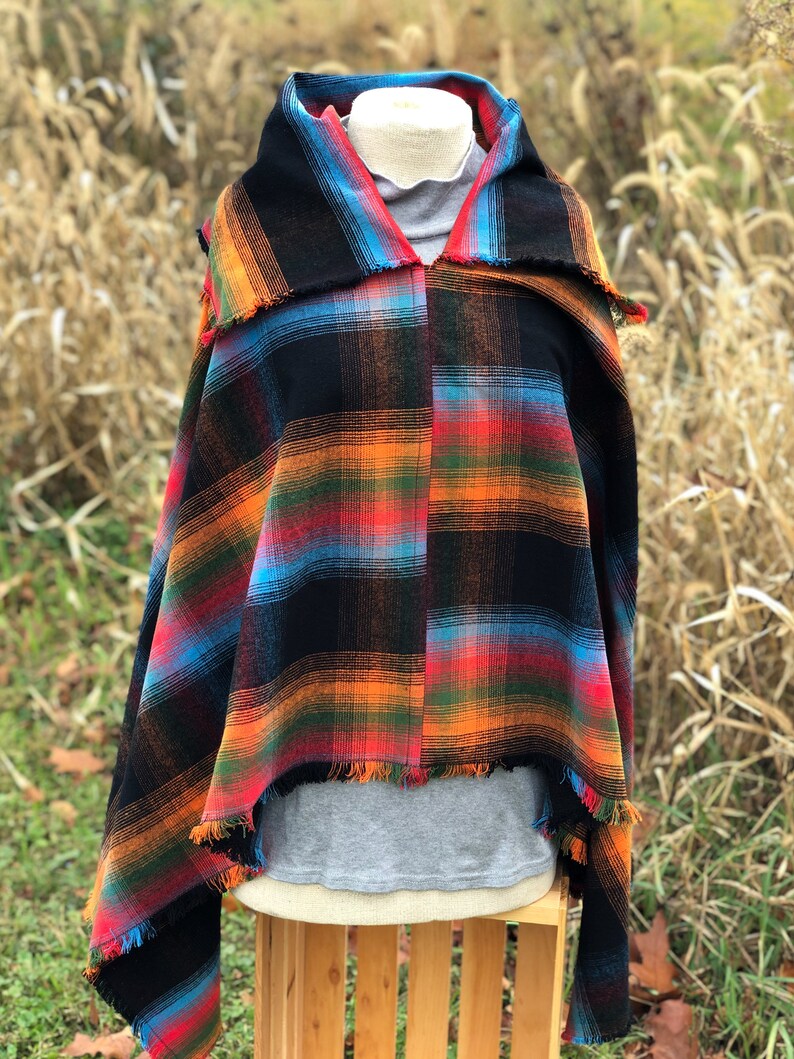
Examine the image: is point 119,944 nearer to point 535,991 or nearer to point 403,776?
point 403,776

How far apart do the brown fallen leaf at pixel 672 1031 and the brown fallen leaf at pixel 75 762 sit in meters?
1.59

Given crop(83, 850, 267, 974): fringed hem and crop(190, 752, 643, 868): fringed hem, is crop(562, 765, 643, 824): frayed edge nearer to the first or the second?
crop(190, 752, 643, 868): fringed hem

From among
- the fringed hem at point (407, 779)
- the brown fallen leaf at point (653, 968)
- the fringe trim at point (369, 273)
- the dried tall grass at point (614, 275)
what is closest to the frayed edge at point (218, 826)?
the fringed hem at point (407, 779)

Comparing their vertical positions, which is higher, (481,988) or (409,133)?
(409,133)

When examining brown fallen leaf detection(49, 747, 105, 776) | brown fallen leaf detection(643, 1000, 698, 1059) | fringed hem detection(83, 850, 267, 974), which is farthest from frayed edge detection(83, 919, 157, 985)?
brown fallen leaf detection(49, 747, 105, 776)

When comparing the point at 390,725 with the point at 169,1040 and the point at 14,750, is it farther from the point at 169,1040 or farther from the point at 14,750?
the point at 14,750

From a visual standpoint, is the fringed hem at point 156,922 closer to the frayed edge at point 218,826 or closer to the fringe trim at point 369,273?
the frayed edge at point 218,826

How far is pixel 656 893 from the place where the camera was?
2438 mm

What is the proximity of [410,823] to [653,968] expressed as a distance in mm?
1116

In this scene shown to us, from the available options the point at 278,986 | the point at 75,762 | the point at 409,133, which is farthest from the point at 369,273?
the point at 75,762

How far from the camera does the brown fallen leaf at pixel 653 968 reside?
2301 millimetres

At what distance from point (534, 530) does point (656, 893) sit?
128 centimetres

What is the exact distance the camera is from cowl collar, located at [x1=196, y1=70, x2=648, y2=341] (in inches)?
55.1

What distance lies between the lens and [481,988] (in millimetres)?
1743
